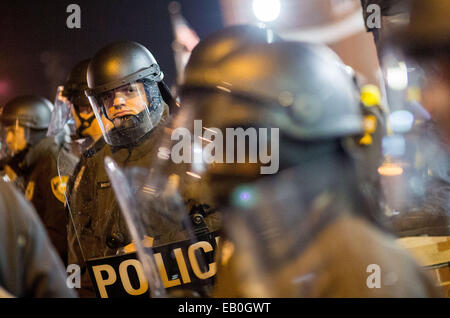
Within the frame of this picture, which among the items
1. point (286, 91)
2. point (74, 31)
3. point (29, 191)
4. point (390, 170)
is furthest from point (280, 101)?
point (29, 191)

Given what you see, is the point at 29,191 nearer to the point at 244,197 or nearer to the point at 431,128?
the point at 431,128

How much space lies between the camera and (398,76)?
2.93m

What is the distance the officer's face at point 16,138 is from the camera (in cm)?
523

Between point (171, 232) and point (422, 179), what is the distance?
1489 millimetres

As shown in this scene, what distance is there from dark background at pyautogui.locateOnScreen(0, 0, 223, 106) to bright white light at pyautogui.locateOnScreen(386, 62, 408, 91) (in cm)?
123

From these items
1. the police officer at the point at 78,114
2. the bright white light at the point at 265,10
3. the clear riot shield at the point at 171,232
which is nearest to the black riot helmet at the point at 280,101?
the clear riot shield at the point at 171,232

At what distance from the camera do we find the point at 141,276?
2783mm

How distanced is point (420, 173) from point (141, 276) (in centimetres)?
170

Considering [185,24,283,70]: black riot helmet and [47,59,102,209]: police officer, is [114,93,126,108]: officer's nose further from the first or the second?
[185,24,283,70]: black riot helmet

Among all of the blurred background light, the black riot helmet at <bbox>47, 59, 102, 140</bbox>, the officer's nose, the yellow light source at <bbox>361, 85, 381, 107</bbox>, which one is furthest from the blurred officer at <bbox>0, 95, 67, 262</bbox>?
the yellow light source at <bbox>361, 85, 381, 107</bbox>

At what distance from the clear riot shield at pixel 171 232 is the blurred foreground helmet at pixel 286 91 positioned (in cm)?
83

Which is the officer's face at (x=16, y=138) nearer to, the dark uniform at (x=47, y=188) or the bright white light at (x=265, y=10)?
the dark uniform at (x=47, y=188)

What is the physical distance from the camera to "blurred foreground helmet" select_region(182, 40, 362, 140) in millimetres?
1404
